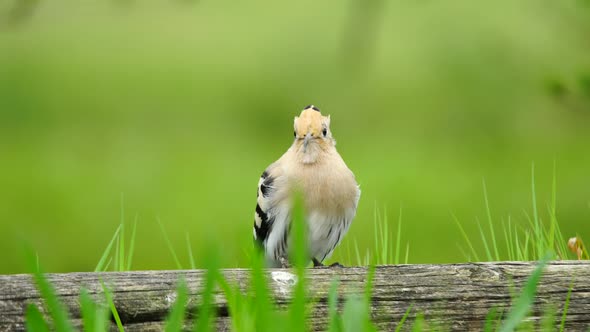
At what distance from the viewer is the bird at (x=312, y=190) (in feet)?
6.70

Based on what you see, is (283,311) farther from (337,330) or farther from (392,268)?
(337,330)

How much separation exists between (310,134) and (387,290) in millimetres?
680

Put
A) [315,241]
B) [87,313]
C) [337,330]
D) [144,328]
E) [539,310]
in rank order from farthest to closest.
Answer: [315,241], [539,310], [144,328], [337,330], [87,313]

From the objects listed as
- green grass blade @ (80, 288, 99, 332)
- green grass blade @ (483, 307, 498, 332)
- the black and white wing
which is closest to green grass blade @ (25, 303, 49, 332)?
green grass blade @ (80, 288, 99, 332)

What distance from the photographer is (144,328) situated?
1.33 meters

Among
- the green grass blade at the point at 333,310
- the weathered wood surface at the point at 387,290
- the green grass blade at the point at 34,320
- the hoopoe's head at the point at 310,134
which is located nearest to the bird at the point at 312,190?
the hoopoe's head at the point at 310,134

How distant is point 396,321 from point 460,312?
12 cm

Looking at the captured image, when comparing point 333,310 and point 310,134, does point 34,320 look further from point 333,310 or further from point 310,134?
point 310,134

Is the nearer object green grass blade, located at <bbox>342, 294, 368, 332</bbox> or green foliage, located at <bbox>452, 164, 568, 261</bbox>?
green grass blade, located at <bbox>342, 294, 368, 332</bbox>

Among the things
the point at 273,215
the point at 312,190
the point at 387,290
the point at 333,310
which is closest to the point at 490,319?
the point at 333,310

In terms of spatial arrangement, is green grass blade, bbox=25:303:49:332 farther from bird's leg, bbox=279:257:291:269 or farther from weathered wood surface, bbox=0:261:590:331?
bird's leg, bbox=279:257:291:269

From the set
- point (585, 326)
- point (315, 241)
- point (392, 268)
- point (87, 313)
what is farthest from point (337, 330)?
point (315, 241)

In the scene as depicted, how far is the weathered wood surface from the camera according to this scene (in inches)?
52.7

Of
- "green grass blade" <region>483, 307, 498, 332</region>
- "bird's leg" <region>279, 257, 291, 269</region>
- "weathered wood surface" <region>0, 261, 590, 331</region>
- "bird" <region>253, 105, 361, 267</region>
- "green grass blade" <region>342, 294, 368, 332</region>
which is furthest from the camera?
"bird's leg" <region>279, 257, 291, 269</region>
